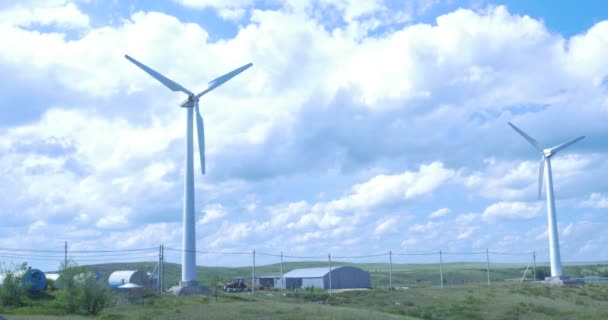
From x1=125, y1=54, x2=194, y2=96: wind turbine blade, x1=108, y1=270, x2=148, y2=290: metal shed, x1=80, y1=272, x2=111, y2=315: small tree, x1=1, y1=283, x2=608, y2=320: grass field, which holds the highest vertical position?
x1=125, y1=54, x2=194, y2=96: wind turbine blade

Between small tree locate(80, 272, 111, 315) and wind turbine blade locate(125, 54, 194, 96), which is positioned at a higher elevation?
wind turbine blade locate(125, 54, 194, 96)

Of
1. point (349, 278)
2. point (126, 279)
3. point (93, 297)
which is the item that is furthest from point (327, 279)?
point (93, 297)

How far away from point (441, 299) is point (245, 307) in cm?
1973

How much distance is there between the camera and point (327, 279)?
248 ft

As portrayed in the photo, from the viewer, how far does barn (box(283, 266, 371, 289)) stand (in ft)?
249

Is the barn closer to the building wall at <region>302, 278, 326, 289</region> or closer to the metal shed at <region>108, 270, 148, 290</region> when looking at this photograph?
the building wall at <region>302, 278, 326, 289</region>

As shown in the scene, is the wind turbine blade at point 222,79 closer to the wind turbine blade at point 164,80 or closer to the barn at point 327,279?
the wind turbine blade at point 164,80

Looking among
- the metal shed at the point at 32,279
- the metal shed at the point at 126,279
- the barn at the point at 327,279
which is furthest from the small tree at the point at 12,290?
the barn at the point at 327,279

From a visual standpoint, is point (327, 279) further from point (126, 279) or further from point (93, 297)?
point (93, 297)

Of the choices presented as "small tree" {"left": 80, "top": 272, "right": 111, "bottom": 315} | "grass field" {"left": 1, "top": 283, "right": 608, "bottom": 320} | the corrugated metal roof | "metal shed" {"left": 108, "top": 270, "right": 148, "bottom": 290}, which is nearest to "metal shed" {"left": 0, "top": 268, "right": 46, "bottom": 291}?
"grass field" {"left": 1, "top": 283, "right": 608, "bottom": 320}

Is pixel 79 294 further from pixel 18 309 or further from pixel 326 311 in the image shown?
pixel 326 311

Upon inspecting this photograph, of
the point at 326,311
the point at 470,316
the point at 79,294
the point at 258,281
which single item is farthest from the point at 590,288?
the point at 79,294

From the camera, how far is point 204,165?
2272 inches

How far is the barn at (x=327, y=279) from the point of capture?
7600cm
